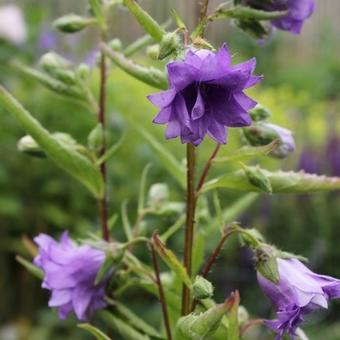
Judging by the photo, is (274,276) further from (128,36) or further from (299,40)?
(299,40)

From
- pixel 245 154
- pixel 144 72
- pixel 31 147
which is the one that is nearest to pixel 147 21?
pixel 144 72

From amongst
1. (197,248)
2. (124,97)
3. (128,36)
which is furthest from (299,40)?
(197,248)

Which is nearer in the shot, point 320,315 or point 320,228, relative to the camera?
point 320,315

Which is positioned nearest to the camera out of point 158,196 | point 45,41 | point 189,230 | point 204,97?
point 204,97

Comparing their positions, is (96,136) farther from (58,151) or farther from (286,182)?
(286,182)

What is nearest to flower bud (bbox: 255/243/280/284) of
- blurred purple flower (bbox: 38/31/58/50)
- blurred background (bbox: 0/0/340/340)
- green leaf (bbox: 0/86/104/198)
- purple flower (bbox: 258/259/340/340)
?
purple flower (bbox: 258/259/340/340)

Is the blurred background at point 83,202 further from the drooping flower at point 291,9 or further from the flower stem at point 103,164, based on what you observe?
the drooping flower at point 291,9
